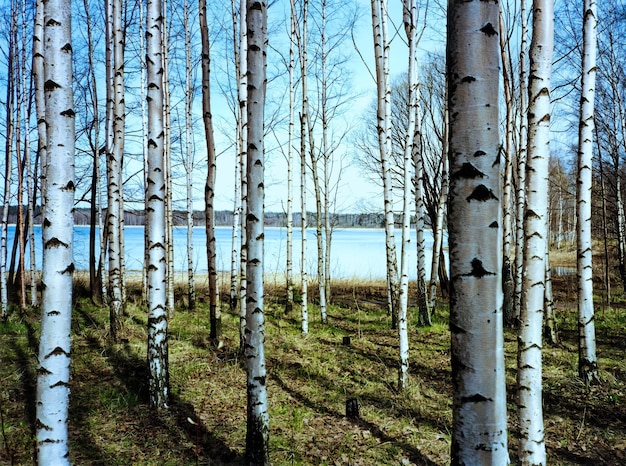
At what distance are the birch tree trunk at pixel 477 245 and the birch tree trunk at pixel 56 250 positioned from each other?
6.92 ft

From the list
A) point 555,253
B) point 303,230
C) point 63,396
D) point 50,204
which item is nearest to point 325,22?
point 303,230

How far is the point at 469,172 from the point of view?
4.97 ft

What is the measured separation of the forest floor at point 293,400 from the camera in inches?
141

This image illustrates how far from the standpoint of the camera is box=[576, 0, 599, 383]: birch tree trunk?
4.80m

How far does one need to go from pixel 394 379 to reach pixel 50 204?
15.3ft

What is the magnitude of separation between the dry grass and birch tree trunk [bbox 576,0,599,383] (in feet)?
1.55

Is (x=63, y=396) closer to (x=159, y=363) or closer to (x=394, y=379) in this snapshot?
(x=159, y=363)

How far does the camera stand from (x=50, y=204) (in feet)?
7.52

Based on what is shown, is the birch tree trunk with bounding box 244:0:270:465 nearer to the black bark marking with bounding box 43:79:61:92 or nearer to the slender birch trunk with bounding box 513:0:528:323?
the black bark marking with bounding box 43:79:61:92

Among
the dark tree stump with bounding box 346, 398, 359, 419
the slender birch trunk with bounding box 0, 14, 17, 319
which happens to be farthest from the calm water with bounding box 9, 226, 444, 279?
the dark tree stump with bounding box 346, 398, 359, 419

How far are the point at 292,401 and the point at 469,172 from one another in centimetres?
402

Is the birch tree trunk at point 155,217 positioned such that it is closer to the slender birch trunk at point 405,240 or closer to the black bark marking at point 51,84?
the black bark marking at point 51,84

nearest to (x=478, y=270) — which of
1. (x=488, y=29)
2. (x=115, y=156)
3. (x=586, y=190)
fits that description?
(x=488, y=29)

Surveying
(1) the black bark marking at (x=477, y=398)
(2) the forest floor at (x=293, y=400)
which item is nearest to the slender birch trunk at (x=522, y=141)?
(2) the forest floor at (x=293, y=400)
